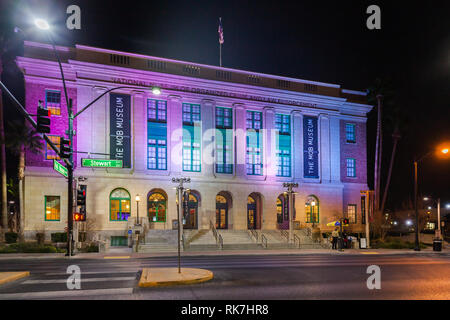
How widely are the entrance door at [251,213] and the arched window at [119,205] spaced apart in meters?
13.4

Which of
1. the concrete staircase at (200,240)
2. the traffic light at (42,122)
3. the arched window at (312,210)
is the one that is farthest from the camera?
the arched window at (312,210)

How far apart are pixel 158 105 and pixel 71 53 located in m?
9.29

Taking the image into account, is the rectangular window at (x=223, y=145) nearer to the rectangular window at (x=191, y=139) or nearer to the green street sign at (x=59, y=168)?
the rectangular window at (x=191, y=139)

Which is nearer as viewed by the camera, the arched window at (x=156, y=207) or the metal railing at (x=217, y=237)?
the metal railing at (x=217, y=237)

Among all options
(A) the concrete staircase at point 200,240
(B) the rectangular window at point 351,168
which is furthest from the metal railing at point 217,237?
(B) the rectangular window at point 351,168

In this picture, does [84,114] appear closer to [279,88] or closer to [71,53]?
[71,53]

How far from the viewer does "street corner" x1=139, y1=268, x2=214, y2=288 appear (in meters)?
12.6

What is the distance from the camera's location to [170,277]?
532 inches

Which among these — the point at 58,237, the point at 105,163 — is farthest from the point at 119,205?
the point at 105,163

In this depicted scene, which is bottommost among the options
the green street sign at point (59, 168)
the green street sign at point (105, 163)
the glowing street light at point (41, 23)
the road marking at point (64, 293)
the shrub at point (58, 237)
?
the shrub at point (58, 237)

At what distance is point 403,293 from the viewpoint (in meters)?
11.9

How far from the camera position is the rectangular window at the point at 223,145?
41781 mm
